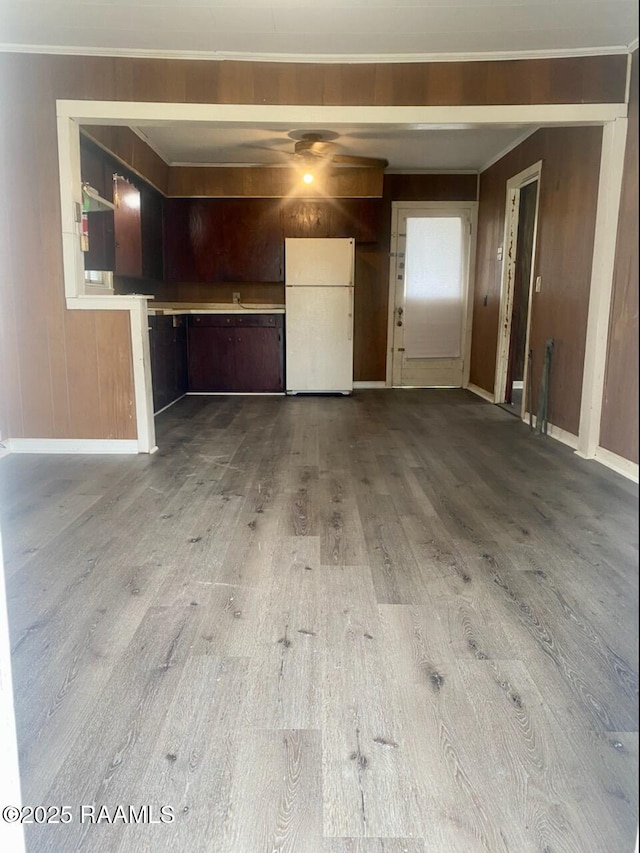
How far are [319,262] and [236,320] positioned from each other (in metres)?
1.11

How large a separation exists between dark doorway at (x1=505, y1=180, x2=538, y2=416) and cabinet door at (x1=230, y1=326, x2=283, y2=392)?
2486 mm

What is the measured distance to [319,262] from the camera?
6.31m

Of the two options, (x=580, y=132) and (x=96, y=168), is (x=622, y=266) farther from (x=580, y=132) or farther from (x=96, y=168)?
(x=96, y=168)

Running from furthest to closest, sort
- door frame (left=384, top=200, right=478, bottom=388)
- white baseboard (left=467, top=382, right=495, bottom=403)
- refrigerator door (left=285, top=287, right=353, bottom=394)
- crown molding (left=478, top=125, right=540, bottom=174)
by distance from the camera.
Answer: door frame (left=384, top=200, right=478, bottom=388), refrigerator door (left=285, top=287, right=353, bottom=394), white baseboard (left=467, top=382, right=495, bottom=403), crown molding (left=478, top=125, right=540, bottom=174)

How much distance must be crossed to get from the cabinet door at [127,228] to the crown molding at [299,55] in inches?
50.2

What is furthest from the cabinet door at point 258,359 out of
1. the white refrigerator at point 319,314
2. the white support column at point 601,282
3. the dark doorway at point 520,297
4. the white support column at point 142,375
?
the white support column at point 601,282

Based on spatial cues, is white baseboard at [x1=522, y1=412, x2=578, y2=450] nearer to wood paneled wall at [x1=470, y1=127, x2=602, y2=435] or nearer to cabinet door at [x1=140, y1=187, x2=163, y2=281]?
wood paneled wall at [x1=470, y1=127, x2=602, y2=435]

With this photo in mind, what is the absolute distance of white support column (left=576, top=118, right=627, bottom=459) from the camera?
3545mm

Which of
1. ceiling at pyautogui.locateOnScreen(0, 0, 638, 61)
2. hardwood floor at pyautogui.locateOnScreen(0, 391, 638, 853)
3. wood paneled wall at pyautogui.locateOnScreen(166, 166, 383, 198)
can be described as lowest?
hardwood floor at pyautogui.locateOnScreen(0, 391, 638, 853)

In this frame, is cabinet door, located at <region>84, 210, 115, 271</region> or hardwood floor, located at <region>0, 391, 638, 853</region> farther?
cabinet door, located at <region>84, 210, 115, 271</region>

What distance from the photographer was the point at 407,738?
1.39m

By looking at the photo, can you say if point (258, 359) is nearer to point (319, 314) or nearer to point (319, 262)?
point (319, 314)

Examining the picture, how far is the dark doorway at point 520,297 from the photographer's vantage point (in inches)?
229

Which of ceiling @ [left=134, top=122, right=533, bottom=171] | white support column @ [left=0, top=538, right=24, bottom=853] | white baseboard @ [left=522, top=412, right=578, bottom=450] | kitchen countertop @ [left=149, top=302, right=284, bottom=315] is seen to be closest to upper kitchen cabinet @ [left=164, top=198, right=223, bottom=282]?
kitchen countertop @ [left=149, top=302, right=284, bottom=315]
